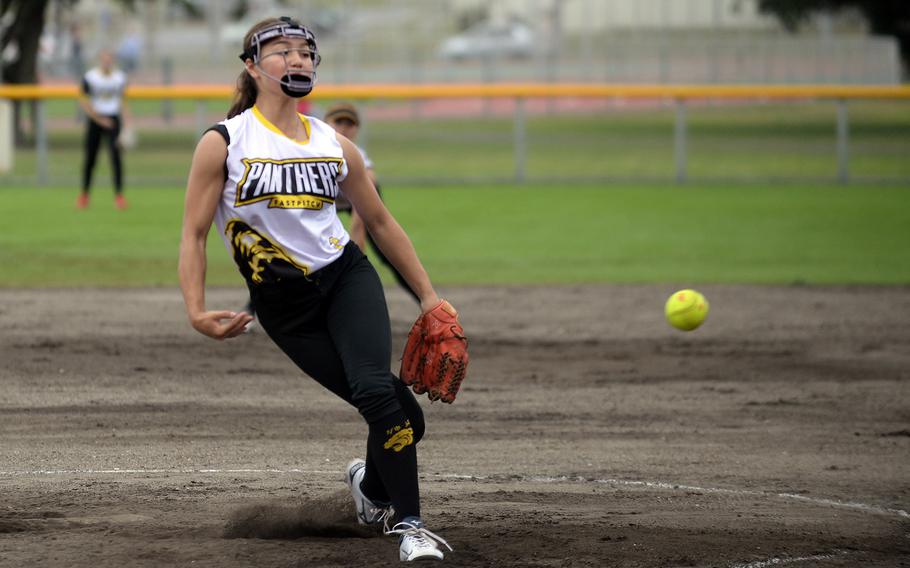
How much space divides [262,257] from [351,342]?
0.48 metres

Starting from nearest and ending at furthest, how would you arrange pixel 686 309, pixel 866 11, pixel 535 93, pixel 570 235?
1. pixel 686 309
2. pixel 570 235
3. pixel 535 93
4. pixel 866 11

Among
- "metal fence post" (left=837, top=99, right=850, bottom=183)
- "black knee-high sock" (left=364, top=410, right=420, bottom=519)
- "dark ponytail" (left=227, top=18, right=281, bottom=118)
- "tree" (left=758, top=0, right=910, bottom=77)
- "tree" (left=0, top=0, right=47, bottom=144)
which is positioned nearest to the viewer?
"black knee-high sock" (left=364, top=410, right=420, bottom=519)

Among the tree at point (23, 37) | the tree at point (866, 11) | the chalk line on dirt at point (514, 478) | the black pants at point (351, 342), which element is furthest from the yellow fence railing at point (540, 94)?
the black pants at point (351, 342)

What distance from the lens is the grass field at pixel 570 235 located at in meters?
14.9

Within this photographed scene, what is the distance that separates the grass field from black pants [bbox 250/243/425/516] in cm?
864

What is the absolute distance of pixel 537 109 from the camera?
1646 inches

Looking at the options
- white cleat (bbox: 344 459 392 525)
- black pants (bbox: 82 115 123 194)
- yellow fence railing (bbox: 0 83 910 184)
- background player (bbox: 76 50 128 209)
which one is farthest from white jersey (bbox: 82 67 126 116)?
white cleat (bbox: 344 459 392 525)

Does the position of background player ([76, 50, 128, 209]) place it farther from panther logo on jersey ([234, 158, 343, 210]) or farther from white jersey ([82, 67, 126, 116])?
panther logo on jersey ([234, 158, 343, 210])

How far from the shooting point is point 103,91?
65.6 ft

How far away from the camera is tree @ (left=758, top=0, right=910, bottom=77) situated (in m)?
36.8

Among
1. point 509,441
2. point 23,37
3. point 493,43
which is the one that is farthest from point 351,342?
point 493,43

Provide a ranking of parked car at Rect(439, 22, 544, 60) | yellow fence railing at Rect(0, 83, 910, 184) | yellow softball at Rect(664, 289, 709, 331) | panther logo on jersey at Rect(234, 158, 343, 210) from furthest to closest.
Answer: parked car at Rect(439, 22, 544, 60) → yellow fence railing at Rect(0, 83, 910, 184) → yellow softball at Rect(664, 289, 709, 331) → panther logo on jersey at Rect(234, 158, 343, 210)

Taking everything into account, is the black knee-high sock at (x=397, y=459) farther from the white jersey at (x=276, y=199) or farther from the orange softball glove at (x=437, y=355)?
the white jersey at (x=276, y=199)

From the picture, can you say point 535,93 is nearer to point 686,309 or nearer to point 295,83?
point 686,309
